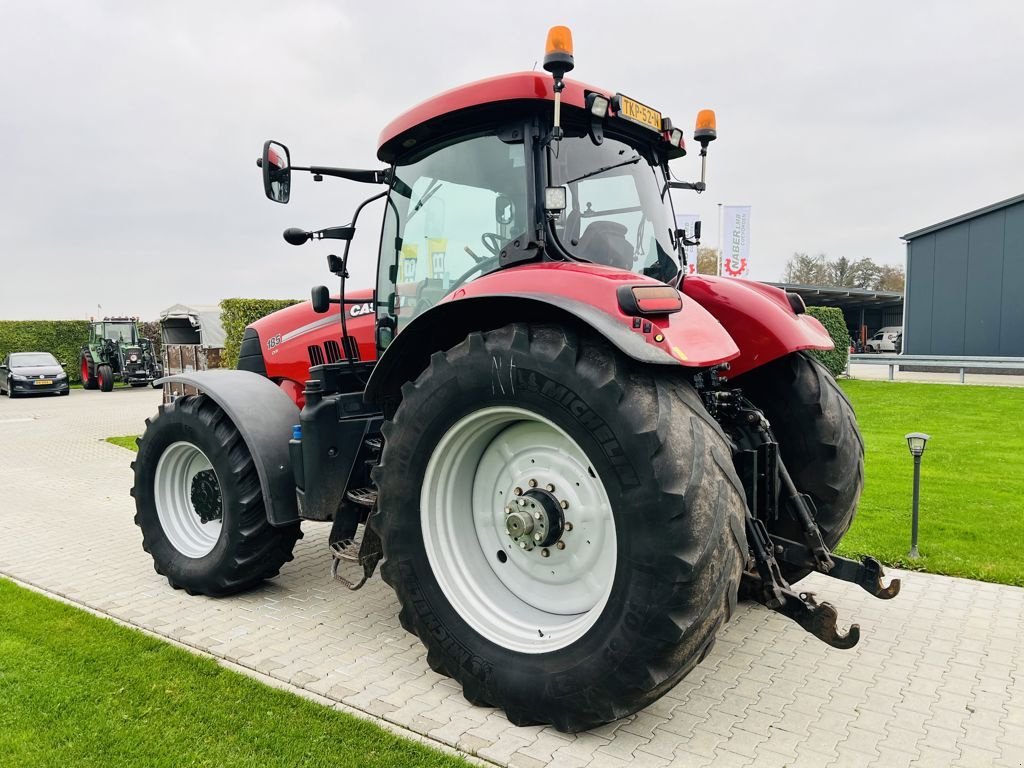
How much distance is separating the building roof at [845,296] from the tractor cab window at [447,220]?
31.0 meters

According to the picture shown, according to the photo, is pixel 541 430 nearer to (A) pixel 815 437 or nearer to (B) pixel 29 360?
(A) pixel 815 437

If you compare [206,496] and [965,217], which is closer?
[206,496]

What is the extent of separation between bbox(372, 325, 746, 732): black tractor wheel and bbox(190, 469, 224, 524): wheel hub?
165 cm

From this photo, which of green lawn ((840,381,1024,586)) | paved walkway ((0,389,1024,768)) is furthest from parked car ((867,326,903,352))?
paved walkway ((0,389,1024,768))

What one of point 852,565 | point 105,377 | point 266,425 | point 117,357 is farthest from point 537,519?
point 117,357

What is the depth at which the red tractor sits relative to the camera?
2.52 meters

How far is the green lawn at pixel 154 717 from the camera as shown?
8.84 ft

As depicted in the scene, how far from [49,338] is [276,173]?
28835mm

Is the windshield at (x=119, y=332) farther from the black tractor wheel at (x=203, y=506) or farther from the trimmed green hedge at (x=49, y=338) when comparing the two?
the black tractor wheel at (x=203, y=506)

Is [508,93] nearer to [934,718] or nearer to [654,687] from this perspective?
[654,687]

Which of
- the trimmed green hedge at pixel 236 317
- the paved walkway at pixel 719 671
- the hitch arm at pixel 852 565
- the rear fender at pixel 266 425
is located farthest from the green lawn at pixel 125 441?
the hitch arm at pixel 852 565

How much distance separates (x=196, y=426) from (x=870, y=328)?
1976 inches

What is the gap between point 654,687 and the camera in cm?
252

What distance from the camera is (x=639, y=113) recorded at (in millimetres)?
3447
